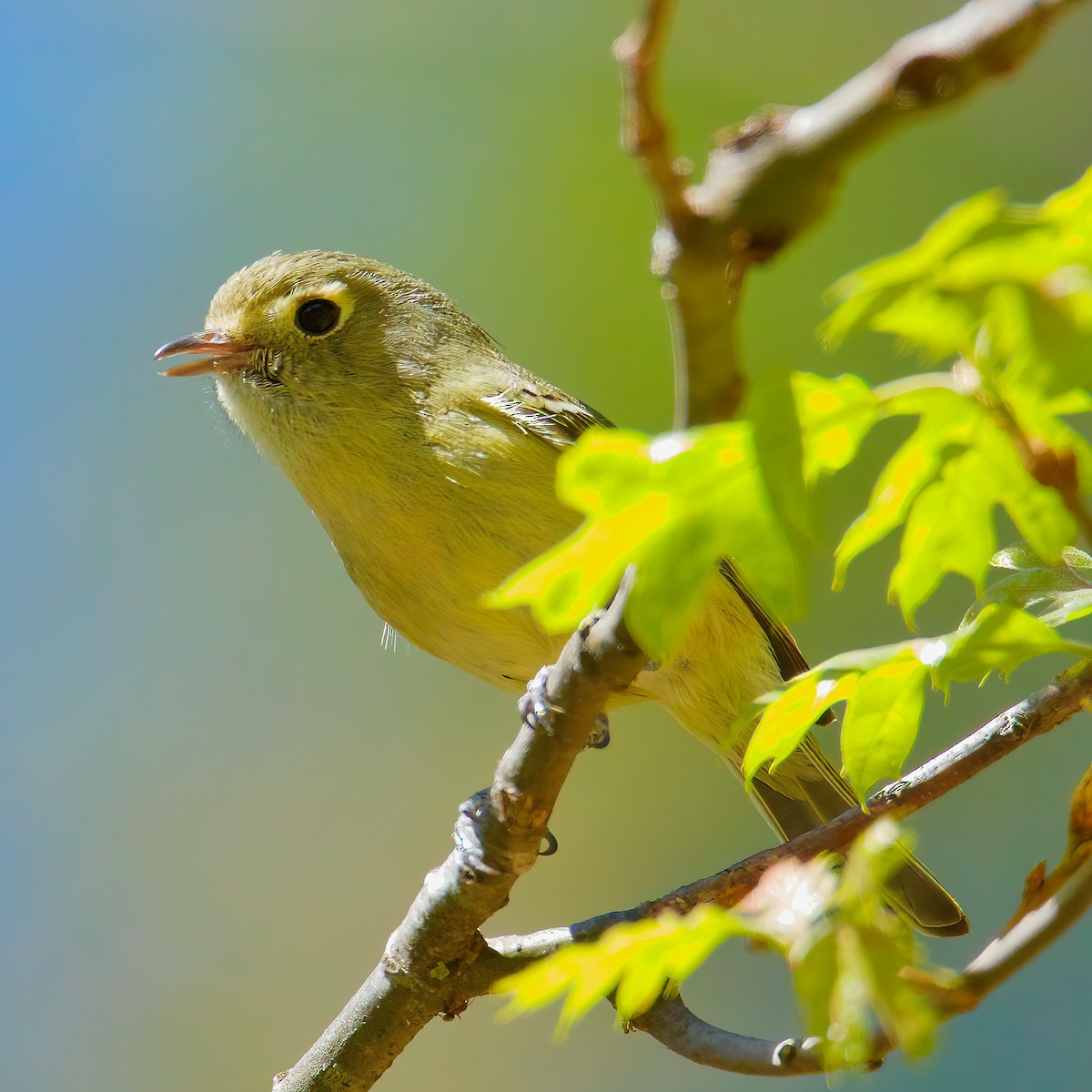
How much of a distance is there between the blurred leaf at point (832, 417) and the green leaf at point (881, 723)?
1.53ft

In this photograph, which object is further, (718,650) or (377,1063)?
(718,650)

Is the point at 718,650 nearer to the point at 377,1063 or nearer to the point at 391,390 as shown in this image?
the point at 391,390

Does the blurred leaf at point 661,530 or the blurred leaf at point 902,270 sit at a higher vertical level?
the blurred leaf at point 902,270

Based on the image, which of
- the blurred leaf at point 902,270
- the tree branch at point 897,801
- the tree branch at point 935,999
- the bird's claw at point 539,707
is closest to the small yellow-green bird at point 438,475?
the bird's claw at point 539,707

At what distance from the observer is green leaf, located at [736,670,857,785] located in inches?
62.4

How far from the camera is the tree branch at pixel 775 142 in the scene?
3.06ft

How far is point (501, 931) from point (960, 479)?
5555 millimetres

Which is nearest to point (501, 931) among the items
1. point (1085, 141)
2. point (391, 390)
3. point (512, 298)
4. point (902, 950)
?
point (512, 298)

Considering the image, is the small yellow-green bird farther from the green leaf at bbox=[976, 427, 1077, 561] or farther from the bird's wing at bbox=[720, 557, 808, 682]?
the green leaf at bbox=[976, 427, 1077, 561]

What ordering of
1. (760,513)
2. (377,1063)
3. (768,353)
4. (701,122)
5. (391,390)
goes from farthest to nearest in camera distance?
1. (701,122)
2. (768,353)
3. (391,390)
4. (377,1063)
5. (760,513)

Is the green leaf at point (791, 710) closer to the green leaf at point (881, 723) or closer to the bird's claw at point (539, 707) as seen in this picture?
the green leaf at point (881, 723)

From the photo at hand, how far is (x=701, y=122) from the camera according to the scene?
17.6 ft

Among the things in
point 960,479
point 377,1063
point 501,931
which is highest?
point 960,479

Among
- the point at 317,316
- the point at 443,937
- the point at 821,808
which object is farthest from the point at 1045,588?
the point at 317,316
